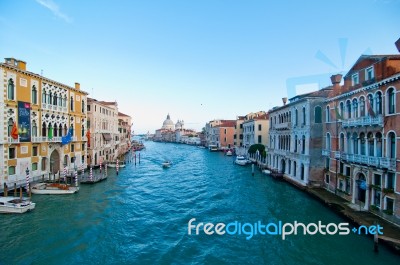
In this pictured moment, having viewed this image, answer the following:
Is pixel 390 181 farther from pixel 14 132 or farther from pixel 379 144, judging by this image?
pixel 14 132

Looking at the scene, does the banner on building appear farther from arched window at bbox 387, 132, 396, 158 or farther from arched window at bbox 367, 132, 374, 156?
arched window at bbox 387, 132, 396, 158

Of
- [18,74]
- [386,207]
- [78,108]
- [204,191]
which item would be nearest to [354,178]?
[386,207]

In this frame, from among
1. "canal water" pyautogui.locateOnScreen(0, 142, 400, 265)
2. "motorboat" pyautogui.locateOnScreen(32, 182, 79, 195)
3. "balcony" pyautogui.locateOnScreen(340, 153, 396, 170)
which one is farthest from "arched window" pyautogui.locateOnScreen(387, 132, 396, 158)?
"motorboat" pyautogui.locateOnScreen(32, 182, 79, 195)

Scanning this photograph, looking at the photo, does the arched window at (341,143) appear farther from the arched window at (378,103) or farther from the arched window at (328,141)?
the arched window at (378,103)

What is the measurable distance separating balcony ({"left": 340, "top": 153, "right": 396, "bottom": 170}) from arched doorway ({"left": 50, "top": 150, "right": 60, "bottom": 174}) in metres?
26.9

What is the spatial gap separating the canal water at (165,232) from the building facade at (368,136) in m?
2.43

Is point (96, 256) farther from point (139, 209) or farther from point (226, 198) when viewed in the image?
point (226, 198)

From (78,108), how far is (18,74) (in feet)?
29.9

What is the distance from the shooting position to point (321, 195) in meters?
18.3

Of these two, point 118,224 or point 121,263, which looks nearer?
point 121,263

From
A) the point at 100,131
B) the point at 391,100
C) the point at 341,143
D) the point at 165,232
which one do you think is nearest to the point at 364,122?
the point at 391,100

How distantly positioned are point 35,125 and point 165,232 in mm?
16713

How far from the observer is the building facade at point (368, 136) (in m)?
12.7

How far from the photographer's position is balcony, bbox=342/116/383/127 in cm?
1345
